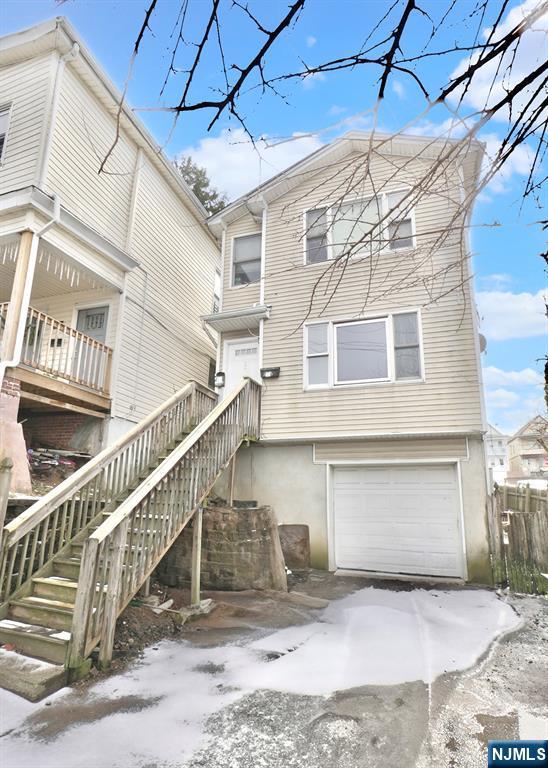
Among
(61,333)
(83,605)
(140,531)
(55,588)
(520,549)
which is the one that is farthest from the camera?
(61,333)

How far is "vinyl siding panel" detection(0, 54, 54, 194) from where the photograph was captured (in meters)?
8.80

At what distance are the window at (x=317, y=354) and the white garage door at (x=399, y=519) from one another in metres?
1.95

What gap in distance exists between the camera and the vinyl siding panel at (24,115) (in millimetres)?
8805

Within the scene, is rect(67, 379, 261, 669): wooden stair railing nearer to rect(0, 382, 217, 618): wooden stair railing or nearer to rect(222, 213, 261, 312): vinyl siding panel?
rect(0, 382, 217, 618): wooden stair railing

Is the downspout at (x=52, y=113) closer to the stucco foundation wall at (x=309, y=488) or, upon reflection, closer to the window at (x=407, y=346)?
the stucco foundation wall at (x=309, y=488)

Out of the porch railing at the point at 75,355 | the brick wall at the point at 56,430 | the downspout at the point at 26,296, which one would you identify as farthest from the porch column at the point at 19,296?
the brick wall at the point at 56,430

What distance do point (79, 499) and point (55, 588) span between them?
1197mm

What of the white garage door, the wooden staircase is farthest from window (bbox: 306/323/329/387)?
A: the wooden staircase

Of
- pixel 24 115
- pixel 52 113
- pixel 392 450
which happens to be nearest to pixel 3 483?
pixel 392 450

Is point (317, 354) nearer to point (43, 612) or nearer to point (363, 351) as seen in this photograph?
point (363, 351)

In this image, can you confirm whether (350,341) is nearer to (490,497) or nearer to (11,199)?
(490,497)

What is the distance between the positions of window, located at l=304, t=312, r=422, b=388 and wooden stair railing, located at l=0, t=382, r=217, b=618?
299cm

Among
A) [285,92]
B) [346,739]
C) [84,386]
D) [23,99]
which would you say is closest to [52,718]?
[346,739]

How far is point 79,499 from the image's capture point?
5.38 m
